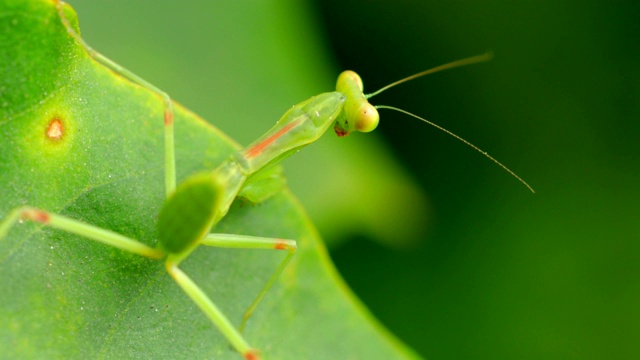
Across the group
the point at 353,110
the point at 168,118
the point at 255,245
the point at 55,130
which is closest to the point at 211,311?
the point at 255,245

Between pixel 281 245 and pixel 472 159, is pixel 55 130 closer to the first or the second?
pixel 281 245

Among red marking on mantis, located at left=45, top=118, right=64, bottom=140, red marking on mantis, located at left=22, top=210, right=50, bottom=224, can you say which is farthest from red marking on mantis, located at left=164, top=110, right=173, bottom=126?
red marking on mantis, located at left=22, top=210, right=50, bottom=224

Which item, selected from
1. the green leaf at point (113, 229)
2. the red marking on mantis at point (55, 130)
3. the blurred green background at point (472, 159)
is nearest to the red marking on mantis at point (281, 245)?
the green leaf at point (113, 229)

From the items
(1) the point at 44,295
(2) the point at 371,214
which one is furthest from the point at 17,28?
(2) the point at 371,214

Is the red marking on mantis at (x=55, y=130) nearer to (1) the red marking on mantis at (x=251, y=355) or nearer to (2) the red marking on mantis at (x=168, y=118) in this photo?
(2) the red marking on mantis at (x=168, y=118)

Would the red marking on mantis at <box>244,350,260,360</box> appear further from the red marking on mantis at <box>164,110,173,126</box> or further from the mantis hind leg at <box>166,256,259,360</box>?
the red marking on mantis at <box>164,110,173,126</box>

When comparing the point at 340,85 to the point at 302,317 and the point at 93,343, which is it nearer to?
the point at 302,317
